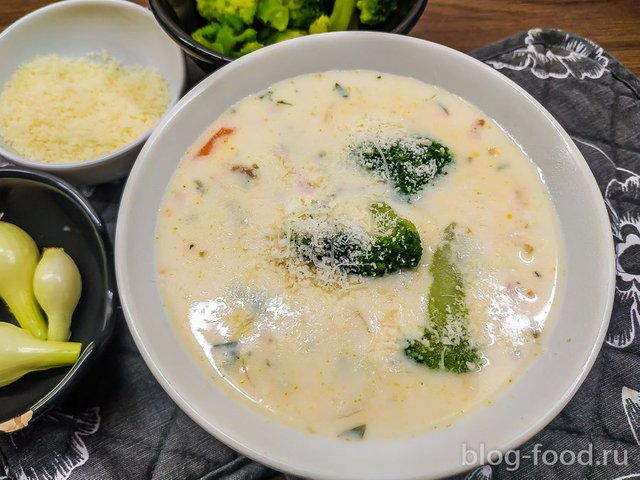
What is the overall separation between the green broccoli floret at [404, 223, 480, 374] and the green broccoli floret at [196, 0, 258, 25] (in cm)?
113

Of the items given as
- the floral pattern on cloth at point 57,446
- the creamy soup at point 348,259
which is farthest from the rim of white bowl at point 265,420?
the floral pattern on cloth at point 57,446

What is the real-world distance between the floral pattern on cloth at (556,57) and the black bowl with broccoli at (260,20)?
0.55 meters

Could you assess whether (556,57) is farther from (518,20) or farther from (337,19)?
(337,19)

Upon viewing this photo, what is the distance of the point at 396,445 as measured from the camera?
4.55ft

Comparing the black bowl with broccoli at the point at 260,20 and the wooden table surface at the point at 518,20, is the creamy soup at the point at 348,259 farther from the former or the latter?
the wooden table surface at the point at 518,20

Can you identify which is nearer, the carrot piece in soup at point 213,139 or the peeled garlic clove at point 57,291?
the peeled garlic clove at point 57,291

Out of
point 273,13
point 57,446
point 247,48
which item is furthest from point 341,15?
point 57,446

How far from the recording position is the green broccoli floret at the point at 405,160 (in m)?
1.64

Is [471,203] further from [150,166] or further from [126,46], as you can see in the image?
[126,46]

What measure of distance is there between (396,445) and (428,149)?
2.81ft

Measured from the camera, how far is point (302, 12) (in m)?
2.02

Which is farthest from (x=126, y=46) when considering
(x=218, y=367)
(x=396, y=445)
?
(x=396, y=445)

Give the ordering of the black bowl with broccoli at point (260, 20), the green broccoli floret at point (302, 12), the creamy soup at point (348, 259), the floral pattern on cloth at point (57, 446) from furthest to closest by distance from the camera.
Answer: the green broccoli floret at point (302, 12) < the black bowl with broccoli at point (260, 20) < the floral pattern on cloth at point (57, 446) < the creamy soup at point (348, 259)

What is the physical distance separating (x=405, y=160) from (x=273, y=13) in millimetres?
773
